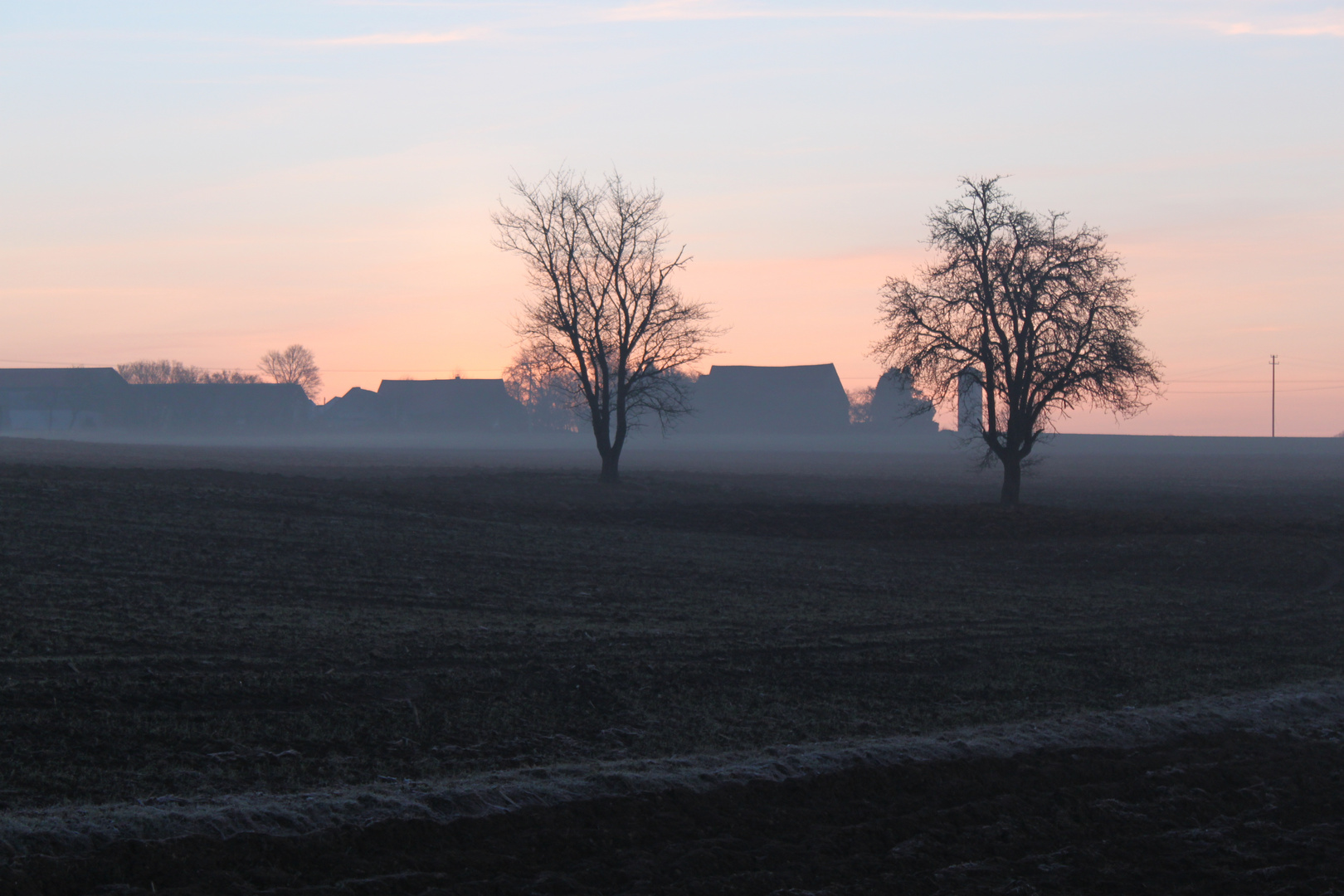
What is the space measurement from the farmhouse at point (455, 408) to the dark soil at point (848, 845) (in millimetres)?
125812

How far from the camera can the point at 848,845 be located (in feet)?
19.2

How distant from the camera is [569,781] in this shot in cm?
643

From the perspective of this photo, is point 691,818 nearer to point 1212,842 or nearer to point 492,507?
point 1212,842

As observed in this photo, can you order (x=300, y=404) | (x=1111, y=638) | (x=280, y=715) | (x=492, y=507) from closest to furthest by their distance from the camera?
(x=280, y=715)
(x=1111, y=638)
(x=492, y=507)
(x=300, y=404)

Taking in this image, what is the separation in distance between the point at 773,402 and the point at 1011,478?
341 ft

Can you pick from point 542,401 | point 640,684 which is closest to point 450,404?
point 542,401

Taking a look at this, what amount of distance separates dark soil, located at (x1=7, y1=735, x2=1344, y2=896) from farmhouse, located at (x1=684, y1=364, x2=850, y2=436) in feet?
408

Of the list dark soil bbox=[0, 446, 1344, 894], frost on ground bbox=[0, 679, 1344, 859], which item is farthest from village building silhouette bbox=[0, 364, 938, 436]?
frost on ground bbox=[0, 679, 1344, 859]

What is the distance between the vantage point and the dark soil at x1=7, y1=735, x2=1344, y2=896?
16.6 feet

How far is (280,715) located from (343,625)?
339cm

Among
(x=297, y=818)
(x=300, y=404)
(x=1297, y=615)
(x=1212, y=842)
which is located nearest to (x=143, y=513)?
(x=297, y=818)

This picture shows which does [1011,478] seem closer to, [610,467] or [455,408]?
[610,467]

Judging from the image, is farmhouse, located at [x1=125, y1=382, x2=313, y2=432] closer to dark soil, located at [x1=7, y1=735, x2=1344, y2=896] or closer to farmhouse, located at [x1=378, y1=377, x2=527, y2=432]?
farmhouse, located at [x1=378, y1=377, x2=527, y2=432]

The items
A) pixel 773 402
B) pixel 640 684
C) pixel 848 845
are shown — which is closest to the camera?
pixel 848 845
